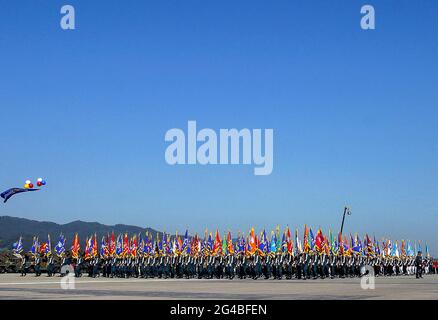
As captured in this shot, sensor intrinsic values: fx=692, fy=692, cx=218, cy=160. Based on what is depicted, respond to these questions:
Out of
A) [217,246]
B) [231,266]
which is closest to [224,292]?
[231,266]

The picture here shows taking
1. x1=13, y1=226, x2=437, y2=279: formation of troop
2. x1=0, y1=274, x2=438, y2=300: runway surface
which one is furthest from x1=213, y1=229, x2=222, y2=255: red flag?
x1=0, y1=274, x2=438, y2=300: runway surface

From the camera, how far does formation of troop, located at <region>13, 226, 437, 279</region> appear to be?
1804 inches

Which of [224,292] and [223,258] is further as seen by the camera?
[223,258]

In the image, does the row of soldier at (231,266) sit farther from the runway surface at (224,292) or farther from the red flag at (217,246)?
the runway surface at (224,292)

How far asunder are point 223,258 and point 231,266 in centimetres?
133

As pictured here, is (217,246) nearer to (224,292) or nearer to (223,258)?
(223,258)

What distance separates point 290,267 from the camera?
4453 cm

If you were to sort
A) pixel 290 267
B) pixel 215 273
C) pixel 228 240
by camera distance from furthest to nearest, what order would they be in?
1. pixel 228 240
2. pixel 215 273
3. pixel 290 267

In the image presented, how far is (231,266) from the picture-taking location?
46.8 meters

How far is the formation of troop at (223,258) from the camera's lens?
45.8 meters

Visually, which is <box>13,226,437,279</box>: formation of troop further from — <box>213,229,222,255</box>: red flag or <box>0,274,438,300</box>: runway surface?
<box>0,274,438,300</box>: runway surface

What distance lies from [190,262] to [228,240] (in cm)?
356
